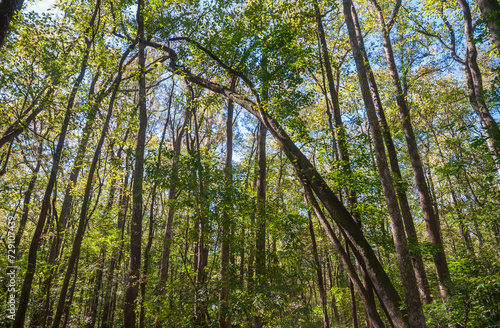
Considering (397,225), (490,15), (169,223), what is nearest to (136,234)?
(169,223)

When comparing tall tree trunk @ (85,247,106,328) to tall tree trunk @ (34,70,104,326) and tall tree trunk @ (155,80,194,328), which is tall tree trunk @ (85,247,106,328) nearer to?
tall tree trunk @ (34,70,104,326)

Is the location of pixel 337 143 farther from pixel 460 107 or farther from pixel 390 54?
pixel 460 107

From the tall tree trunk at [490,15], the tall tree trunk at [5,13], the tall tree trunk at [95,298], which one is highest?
the tall tree trunk at [490,15]

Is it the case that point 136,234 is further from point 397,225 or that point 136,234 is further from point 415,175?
point 415,175

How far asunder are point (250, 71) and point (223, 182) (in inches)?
120

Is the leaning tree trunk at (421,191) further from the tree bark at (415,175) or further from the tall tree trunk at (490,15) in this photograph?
the tall tree trunk at (490,15)

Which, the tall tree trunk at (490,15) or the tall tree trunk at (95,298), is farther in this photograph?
the tall tree trunk at (95,298)

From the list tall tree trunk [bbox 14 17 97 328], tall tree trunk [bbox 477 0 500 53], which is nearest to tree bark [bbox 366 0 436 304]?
tall tree trunk [bbox 477 0 500 53]

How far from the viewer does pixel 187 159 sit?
6094mm

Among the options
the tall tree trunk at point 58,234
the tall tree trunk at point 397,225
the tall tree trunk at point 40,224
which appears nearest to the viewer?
the tall tree trunk at point 397,225

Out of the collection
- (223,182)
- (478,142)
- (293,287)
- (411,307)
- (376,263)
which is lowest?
(411,307)

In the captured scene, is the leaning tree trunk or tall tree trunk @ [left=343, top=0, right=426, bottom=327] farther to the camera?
the leaning tree trunk

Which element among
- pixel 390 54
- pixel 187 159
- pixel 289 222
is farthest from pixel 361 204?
pixel 390 54

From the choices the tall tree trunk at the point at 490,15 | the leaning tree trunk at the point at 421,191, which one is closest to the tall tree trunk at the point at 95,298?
the leaning tree trunk at the point at 421,191
